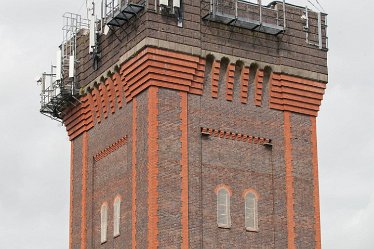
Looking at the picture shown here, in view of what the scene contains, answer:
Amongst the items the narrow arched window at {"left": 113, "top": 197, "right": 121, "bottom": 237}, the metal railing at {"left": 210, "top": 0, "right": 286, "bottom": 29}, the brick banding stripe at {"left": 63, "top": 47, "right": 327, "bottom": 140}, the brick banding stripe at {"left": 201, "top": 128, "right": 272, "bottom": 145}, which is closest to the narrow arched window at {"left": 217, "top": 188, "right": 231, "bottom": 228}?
the brick banding stripe at {"left": 201, "top": 128, "right": 272, "bottom": 145}

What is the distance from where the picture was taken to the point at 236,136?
4694 centimetres

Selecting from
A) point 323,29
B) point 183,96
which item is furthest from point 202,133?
point 323,29

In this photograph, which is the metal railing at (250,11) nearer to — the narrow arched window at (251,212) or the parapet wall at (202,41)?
the parapet wall at (202,41)

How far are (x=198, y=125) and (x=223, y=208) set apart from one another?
3.67m

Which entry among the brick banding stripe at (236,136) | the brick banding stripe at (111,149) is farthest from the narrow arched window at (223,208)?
the brick banding stripe at (111,149)

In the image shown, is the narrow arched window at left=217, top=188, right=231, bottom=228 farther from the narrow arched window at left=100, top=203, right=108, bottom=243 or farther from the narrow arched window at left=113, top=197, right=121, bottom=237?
the narrow arched window at left=100, top=203, right=108, bottom=243

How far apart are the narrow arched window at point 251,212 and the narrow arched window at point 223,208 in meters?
0.96

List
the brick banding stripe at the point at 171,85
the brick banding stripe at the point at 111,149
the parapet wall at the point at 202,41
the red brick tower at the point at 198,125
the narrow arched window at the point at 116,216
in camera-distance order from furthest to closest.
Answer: the brick banding stripe at the point at 111,149, the narrow arched window at the point at 116,216, the parapet wall at the point at 202,41, the brick banding stripe at the point at 171,85, the red brick tower at the point at 198,125

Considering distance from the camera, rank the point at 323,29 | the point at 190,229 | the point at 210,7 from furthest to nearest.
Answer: the point at 323,29
the point at 210,7
the point at 190,229

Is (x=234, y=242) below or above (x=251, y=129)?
below

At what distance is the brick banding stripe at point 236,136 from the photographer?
46219mm

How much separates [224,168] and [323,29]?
8.93 metres

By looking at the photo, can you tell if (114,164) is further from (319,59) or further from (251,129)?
(319,59)

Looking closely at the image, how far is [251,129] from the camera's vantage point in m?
47.4
